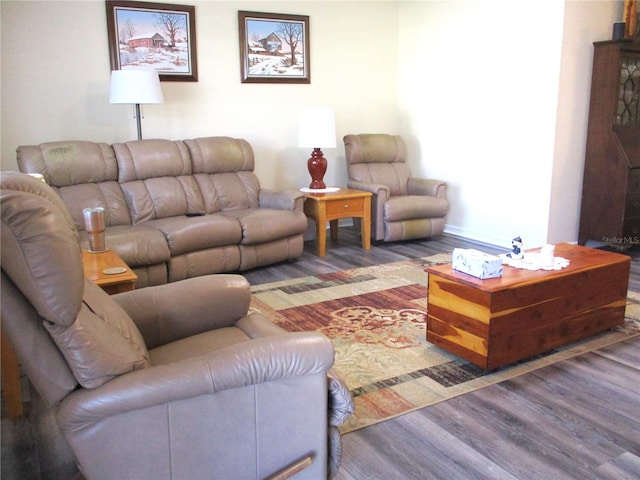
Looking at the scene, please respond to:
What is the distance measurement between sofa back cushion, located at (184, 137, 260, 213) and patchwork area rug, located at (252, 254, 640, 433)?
3.17ft

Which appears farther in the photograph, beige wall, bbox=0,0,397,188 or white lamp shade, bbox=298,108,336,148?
white lamp shade, bbox=298,108,336,148

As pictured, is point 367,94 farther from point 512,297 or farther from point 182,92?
point 512,297

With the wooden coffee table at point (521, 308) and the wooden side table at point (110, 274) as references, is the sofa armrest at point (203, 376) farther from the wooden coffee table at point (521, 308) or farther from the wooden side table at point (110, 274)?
the wooden coffee table at point (521, 308)

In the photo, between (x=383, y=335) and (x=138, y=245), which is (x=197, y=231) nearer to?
(x=138, y=245)

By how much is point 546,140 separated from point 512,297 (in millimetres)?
2525

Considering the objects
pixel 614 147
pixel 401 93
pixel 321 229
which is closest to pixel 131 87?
pixel 321 229

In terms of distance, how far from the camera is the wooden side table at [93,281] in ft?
7.39

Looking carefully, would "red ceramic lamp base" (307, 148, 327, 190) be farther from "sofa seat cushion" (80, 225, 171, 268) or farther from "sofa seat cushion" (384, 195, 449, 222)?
"sofa seat cushion" (80, 225, 171, 268)

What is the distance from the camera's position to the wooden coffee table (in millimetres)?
2555

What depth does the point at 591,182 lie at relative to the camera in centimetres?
479

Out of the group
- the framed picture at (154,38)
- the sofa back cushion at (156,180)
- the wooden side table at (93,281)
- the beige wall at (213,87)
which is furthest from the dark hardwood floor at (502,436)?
the framed picture at (154,38)

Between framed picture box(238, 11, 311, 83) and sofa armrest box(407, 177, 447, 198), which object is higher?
framed picture box(238, 11, 311, 83)

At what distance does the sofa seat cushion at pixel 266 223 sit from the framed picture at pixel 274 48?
1489 millimetres

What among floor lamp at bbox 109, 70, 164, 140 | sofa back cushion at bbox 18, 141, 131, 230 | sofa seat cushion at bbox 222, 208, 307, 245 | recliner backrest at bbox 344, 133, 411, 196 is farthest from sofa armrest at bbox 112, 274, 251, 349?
recliner backrest at bbox 344, 133, 411, 196
